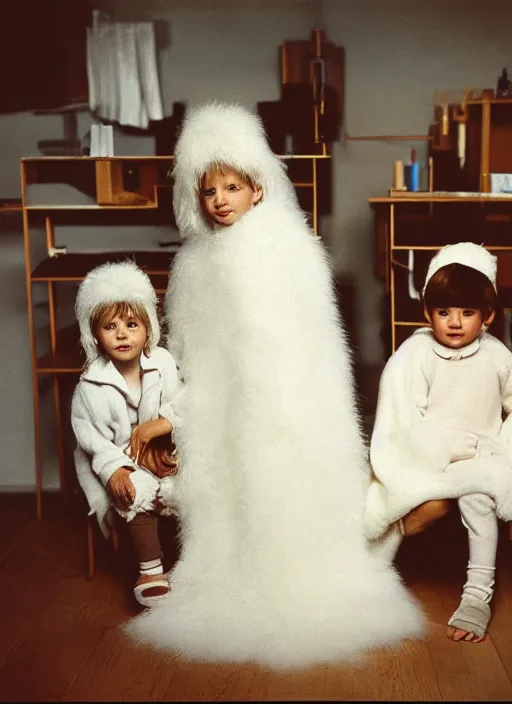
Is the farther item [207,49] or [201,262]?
[207,49]

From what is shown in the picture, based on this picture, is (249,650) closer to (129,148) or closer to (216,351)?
(216,351)

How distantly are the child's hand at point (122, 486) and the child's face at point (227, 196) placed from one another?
583 millimetres

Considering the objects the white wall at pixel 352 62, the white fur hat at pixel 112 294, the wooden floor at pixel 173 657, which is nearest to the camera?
the wooden floor at pixel 173 657

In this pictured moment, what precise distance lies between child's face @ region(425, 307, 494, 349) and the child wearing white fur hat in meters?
0.60

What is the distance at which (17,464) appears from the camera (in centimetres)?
264

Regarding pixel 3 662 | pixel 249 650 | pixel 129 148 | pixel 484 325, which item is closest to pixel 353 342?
pixel 484 325

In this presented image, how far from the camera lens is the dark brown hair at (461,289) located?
1806 mm

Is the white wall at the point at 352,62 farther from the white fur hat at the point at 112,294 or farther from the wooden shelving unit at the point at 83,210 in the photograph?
the white fur hat at the point at 112,294

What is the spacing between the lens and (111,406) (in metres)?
1.91

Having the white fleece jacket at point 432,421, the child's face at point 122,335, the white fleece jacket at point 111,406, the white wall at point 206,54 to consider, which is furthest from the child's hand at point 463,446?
the white wall at point 206,54

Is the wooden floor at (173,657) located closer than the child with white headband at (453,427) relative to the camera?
Yes

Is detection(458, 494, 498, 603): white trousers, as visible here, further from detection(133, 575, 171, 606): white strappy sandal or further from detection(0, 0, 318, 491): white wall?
detection(0, 0, 318, 491): white wall

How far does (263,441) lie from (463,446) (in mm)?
437

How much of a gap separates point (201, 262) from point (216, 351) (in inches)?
8.1
